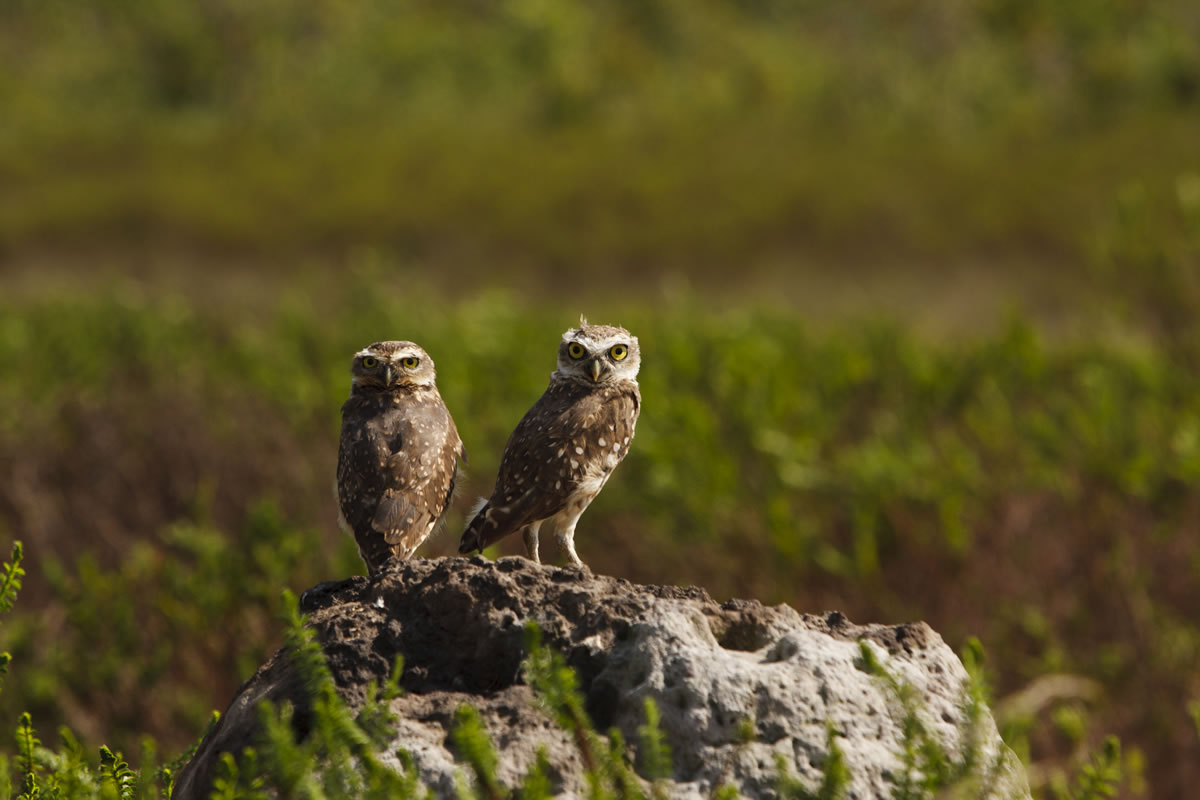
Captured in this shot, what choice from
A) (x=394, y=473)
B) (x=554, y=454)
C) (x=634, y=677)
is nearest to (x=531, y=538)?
(x=554, y=454)

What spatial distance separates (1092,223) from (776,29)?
2494 cm

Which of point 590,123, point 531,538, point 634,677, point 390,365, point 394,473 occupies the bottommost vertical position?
point 634,677

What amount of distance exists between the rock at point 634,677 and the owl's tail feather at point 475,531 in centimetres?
37

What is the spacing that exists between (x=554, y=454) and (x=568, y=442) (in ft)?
0.19

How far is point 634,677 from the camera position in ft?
9.38

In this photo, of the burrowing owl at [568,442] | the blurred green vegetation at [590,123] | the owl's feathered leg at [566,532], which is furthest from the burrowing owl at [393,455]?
the blurred green vegetation at [590,123]

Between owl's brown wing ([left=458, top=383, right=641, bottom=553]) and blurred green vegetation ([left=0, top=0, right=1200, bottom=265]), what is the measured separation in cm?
2241

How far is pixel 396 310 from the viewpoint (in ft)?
43.3

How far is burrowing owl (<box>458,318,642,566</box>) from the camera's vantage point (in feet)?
11.5

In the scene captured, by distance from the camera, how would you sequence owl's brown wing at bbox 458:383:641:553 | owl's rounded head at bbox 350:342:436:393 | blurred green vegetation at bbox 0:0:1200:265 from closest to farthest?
owl's brown wing at bbox 458:383:641:553 → owl's rounded head at bbox 350:342:436:393 → blurred green vegetation at bbox 0:0:1200:265

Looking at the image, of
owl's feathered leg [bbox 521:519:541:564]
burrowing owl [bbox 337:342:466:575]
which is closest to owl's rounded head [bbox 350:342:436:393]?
burrowing owl [bbox 337:342:466:575]

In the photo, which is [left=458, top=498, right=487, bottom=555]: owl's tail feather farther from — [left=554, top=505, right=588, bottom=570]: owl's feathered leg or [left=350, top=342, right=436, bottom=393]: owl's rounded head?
[left=350, top=342, right=436, bottom=393]: owl's rounded head

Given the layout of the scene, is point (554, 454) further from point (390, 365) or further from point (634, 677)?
point (634, 677)

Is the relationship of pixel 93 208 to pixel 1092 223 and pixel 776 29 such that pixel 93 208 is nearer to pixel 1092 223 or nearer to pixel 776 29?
pixel 1092 223
